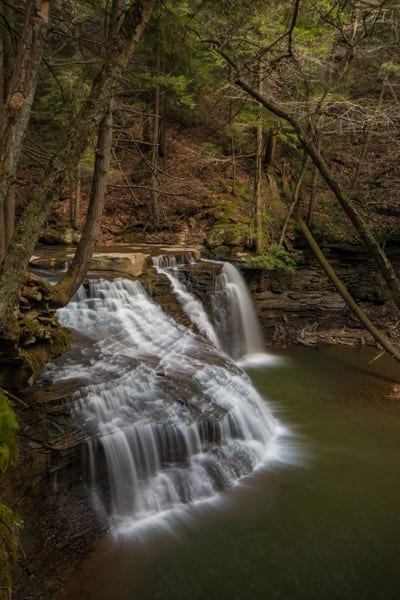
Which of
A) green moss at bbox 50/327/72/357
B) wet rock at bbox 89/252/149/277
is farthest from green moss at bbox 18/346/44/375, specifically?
wet rock at bbox 89/252/149/277

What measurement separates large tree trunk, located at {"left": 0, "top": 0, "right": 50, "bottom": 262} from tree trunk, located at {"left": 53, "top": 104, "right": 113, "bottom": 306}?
2.44m

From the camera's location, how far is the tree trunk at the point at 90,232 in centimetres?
580

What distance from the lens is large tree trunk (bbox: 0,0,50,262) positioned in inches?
125

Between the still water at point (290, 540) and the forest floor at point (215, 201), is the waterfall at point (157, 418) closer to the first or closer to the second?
the still water at point (290, 540)

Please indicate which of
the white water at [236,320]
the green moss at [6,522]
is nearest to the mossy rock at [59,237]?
the white water at [236,320]

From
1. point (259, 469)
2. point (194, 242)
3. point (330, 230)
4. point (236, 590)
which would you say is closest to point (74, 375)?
point (259, 469)

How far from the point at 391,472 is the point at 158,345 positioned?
4.47 m

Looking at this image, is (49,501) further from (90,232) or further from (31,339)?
(90,232)

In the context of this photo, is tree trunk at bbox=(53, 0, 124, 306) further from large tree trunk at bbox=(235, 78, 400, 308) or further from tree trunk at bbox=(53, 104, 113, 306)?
large tree trunk at bbox=(235, 78, 400, 308)

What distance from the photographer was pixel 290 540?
16.4 feet

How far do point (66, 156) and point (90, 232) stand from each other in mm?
2546

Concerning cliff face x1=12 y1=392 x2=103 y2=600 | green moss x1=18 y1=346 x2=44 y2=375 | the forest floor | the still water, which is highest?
the forest floor

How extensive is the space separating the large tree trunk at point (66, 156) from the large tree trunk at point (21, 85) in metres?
0.29

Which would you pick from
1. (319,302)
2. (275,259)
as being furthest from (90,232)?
(319,302)
